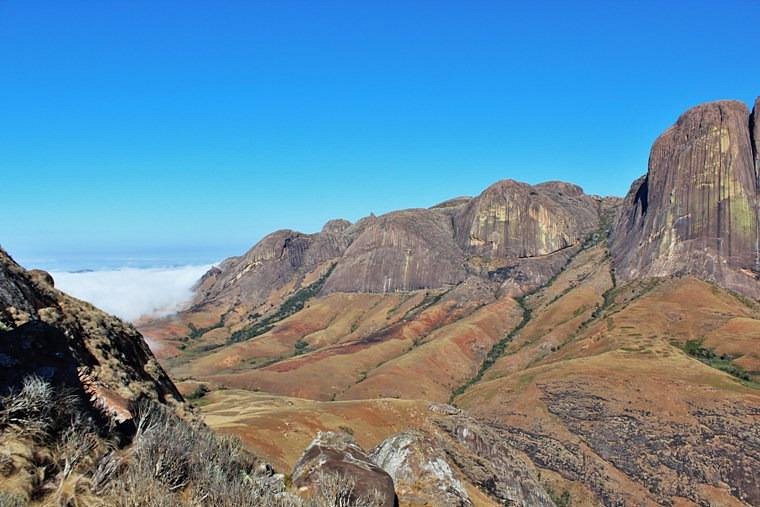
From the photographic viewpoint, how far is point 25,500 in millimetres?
6551

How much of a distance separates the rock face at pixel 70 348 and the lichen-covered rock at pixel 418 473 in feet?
33.2

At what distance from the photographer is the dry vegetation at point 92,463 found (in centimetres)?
693

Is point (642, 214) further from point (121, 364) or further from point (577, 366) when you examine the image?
point (121, 364)

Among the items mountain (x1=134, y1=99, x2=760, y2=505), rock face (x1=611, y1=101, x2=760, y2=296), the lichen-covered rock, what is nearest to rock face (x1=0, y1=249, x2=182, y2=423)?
the lichen-covered rock

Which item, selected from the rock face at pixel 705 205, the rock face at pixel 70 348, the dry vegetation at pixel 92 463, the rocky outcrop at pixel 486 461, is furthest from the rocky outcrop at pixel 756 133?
the dry vegetation at pixel 92 463

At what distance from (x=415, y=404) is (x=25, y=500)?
144 feet

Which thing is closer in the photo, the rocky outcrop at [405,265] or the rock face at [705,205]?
the rock face at [705,205]

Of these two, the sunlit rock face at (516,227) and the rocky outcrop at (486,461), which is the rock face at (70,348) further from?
the sunlit rock face at (516,227)

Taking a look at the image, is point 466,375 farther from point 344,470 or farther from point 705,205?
point 344,470

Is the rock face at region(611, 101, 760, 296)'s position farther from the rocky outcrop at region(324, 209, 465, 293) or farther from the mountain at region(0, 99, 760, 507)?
the rocky outcrop at region(324, 209, 465, 293)

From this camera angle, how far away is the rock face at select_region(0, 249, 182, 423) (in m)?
10.2

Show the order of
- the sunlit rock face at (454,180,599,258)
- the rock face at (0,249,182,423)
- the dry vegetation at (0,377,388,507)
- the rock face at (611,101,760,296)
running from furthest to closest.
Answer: the sunlit rock face at (454,180,599,258) → the rock face at (611,101,760,296) → the rock face at (0,249,182,423) → the dry vegetation at (0,377,388,507)

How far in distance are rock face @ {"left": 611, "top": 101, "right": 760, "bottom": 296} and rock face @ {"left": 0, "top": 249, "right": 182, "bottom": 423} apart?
449 feet

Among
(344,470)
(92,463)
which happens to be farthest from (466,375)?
(92,463)
